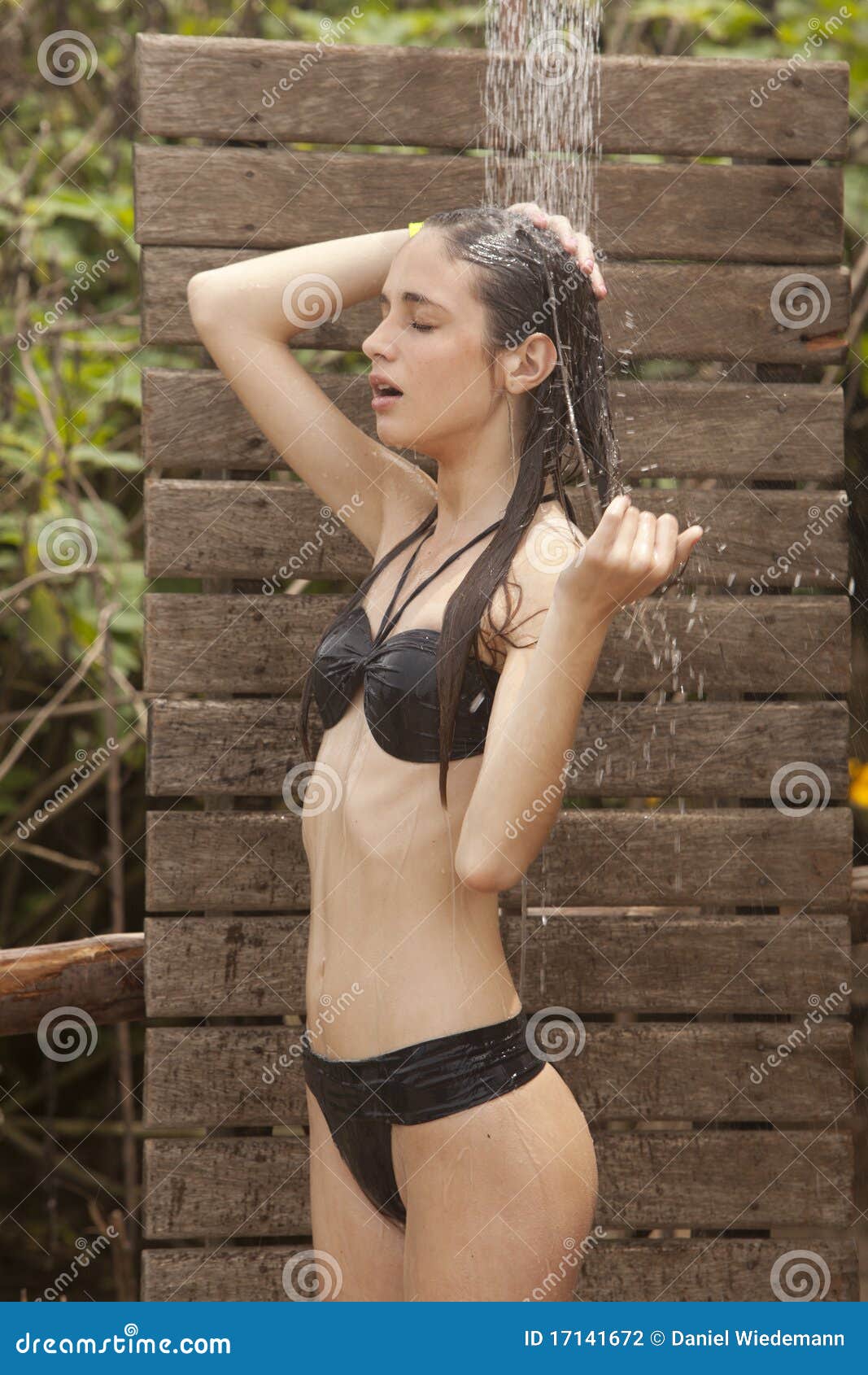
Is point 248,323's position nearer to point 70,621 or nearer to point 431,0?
point 70,621

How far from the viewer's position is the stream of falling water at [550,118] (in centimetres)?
307

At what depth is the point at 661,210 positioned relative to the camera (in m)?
3.13

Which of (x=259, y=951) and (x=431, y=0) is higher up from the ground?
(x=431, y=0)

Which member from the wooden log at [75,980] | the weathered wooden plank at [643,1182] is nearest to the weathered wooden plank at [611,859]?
the wooden log at [75,980]

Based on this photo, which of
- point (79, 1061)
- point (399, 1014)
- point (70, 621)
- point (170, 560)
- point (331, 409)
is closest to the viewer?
point (399, 1014)

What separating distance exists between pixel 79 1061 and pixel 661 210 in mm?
3171

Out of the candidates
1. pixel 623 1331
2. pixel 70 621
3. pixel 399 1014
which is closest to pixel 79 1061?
pixel 70 621

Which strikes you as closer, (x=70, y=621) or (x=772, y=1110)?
(x=772, y=1110)

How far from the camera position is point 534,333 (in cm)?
224

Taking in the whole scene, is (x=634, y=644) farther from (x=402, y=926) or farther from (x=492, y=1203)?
(x=492, y=1203)

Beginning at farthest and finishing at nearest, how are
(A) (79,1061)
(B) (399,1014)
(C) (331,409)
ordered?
(A) (79,1061), (C) (331,409), (B) (399,1014)

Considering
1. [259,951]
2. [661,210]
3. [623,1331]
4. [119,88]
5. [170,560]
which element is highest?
[119,88]

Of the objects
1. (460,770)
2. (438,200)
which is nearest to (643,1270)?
(460,770)

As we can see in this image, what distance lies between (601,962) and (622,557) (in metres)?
1.56
